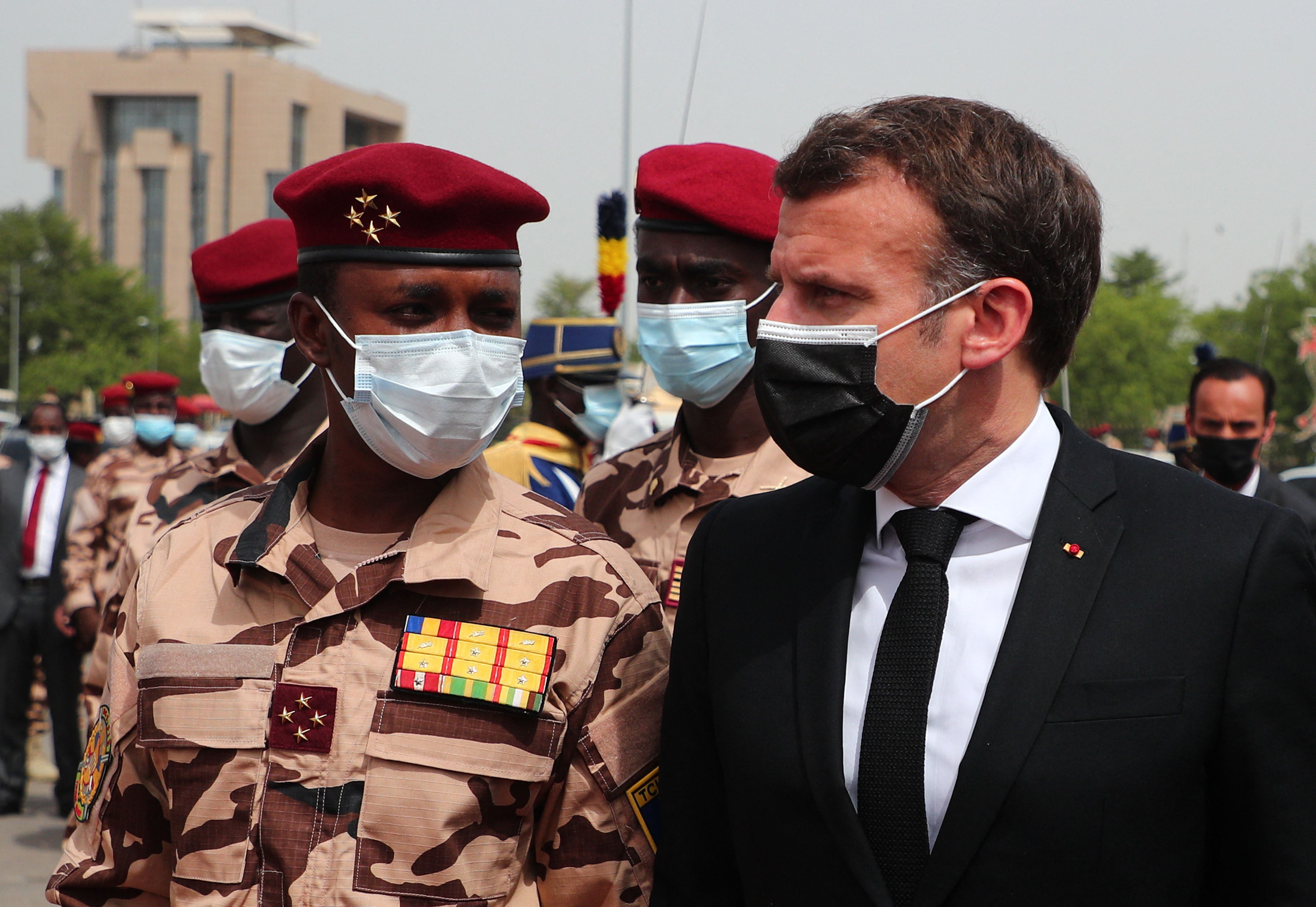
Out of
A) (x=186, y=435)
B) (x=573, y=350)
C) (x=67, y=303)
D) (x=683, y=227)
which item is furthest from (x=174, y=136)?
(x=683, y=227)

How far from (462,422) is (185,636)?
0.62 meters

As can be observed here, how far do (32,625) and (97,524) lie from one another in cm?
151

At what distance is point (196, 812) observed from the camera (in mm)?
2186

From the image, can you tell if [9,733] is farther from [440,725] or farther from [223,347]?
[440,725]

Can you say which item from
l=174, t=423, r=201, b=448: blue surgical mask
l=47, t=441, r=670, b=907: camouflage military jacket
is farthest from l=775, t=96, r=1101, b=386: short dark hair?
l=174, t=423, r=201, b=448: blue surgical mask

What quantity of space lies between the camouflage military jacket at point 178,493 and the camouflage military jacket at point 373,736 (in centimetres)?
161

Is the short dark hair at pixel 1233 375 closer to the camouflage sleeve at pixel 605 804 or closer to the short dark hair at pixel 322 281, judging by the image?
the camouflage sleeve at pixel 605 804

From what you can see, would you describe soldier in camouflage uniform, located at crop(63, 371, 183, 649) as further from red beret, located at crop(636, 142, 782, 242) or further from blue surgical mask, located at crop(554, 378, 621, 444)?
red beret, located at crop(636, 142, 782, 242)

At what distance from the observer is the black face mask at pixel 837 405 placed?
199 cm

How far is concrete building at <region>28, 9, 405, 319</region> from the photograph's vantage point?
278ft

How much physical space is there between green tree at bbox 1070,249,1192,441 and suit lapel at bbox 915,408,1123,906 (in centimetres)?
4009

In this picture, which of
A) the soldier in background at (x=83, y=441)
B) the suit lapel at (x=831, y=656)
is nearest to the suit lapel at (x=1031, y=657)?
the suit lapel at (x=831, y=656)

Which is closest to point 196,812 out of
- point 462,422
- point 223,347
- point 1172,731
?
point 462,422

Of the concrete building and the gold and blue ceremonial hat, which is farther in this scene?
the concrete building
